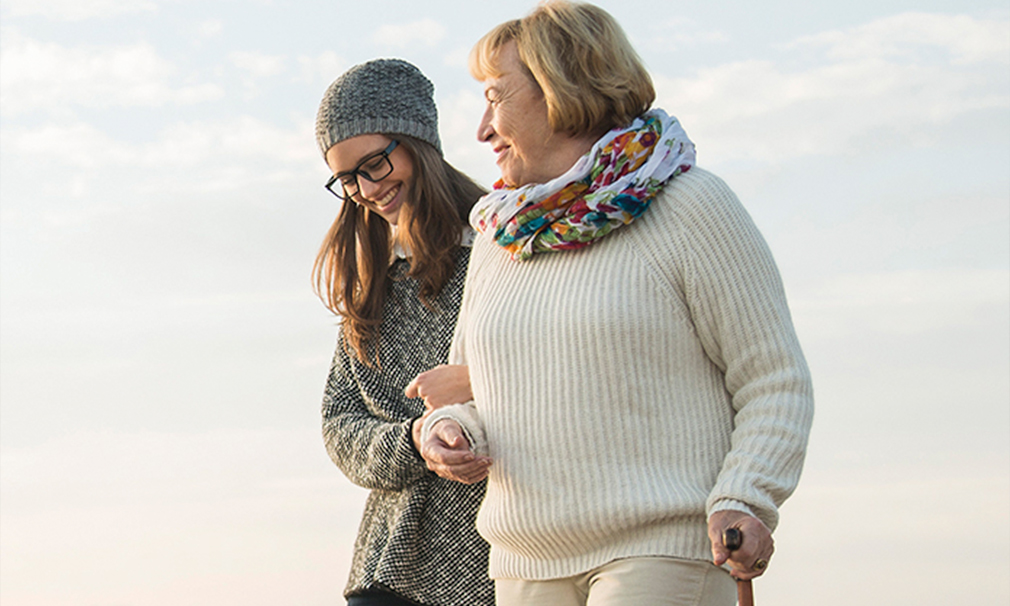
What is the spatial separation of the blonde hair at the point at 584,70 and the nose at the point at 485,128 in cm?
13

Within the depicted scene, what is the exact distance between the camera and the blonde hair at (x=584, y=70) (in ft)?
9.00

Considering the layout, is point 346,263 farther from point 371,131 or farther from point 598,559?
point 598,559

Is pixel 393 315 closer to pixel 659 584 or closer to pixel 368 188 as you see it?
pixel 368 188

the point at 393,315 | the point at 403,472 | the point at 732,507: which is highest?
the point at 393,315

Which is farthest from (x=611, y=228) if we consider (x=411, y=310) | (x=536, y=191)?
(x=411, y=310)

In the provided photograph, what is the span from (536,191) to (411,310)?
37.8 inches

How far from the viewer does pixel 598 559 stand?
2580 mm

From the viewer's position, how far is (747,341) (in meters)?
2.59

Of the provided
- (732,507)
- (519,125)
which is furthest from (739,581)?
(519,125)

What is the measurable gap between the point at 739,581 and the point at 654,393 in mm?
399

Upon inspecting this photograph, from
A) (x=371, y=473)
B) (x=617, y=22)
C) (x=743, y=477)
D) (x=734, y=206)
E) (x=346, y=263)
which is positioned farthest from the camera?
(x=346, y=263)

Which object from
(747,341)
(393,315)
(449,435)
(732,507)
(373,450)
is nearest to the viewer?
(732,507)

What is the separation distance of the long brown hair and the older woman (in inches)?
27.6

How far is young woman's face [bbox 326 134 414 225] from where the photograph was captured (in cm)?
355
